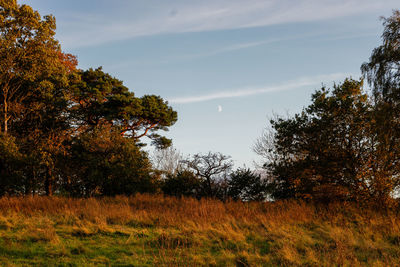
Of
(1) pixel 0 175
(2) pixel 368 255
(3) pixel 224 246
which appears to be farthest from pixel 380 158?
(1) pixel 0 175

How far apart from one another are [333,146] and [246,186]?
7925 mm

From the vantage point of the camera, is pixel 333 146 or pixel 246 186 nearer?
pixel 333 146

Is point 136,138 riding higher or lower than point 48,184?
higher

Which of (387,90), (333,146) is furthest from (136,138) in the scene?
(387,90)

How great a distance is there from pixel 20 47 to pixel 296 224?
18535mm

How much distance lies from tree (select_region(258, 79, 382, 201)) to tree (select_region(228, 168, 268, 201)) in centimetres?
314

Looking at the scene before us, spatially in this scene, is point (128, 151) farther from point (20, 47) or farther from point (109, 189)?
point (20, 47)

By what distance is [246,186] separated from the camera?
77.6 feet

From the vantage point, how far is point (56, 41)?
1984 centimetres

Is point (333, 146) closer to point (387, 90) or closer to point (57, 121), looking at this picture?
point (387, 90)

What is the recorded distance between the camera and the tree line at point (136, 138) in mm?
15344

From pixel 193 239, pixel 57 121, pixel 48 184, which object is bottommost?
pixel 193 239

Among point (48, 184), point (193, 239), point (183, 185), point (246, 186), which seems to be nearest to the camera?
point (193, 239)

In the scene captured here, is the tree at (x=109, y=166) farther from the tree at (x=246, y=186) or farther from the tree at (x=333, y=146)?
the tree at (x=333, y=146)
